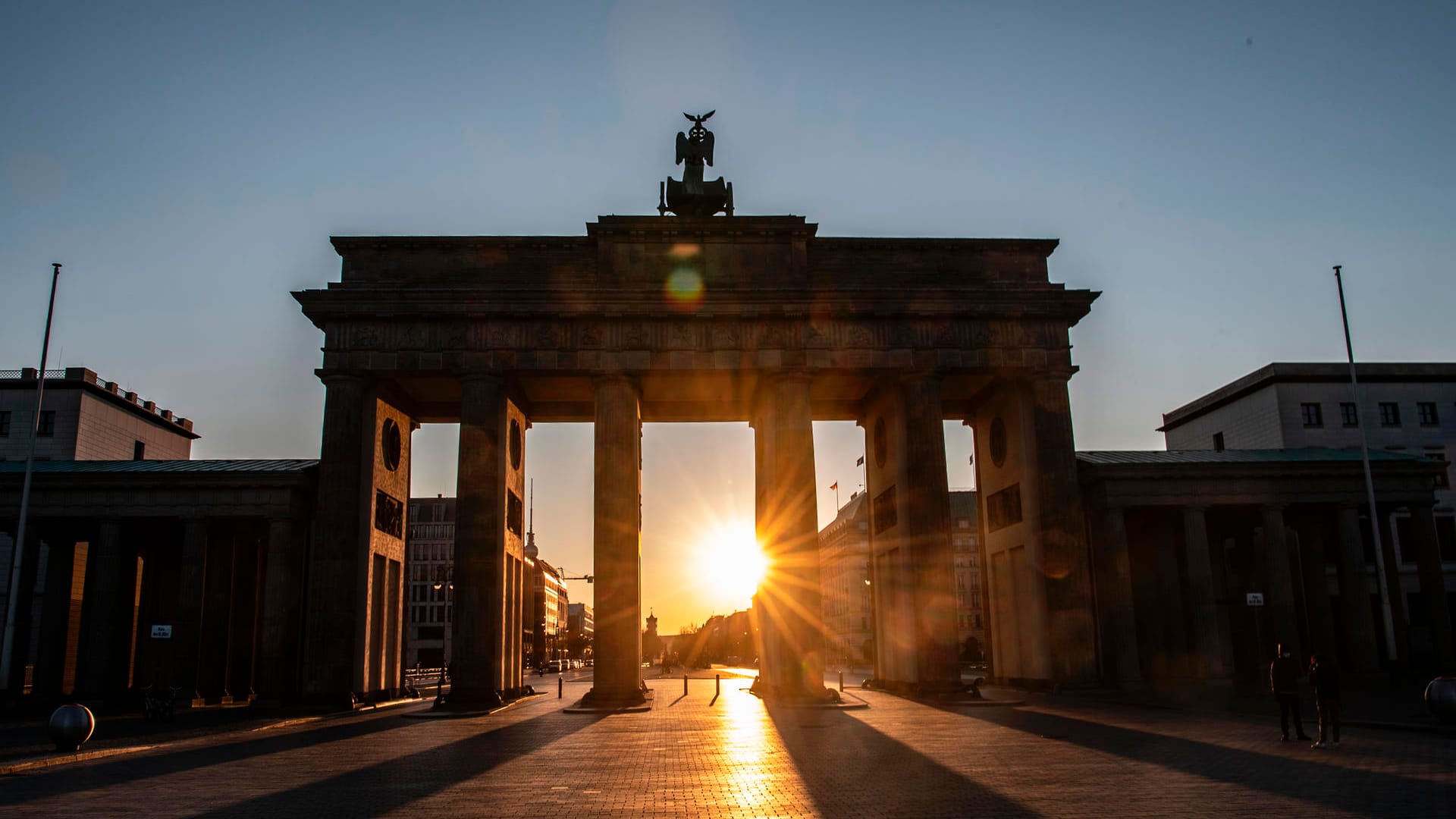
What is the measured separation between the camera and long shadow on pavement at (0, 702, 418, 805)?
53.8ft

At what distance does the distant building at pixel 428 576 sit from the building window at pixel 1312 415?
90.7m

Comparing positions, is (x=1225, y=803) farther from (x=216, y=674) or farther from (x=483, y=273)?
(x=216, y=674)

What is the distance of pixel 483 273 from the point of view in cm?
4028

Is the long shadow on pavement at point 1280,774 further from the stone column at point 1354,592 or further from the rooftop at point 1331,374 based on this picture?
Result: the rooftop at point 1331,374

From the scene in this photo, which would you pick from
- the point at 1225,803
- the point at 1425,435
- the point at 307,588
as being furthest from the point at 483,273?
the point at 1425,435

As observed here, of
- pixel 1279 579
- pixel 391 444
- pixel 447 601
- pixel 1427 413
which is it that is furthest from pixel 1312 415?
pixel 447 601

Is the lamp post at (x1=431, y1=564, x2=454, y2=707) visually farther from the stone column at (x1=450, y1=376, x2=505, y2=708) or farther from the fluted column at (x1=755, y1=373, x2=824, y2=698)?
the fluted column at (x1=755, y1=373, x2=824, y2=698)

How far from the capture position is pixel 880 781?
53.4 feet

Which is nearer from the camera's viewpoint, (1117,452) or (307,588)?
(307,588)

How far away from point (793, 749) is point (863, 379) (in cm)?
A: 2213

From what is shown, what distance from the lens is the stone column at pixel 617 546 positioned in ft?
122

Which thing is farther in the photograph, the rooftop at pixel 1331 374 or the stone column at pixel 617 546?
the rooftop at pixel 1331 374

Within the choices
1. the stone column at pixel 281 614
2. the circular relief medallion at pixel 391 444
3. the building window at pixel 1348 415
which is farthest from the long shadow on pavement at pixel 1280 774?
the building window at pixel 1348 415

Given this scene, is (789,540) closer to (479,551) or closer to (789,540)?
(789,540)
